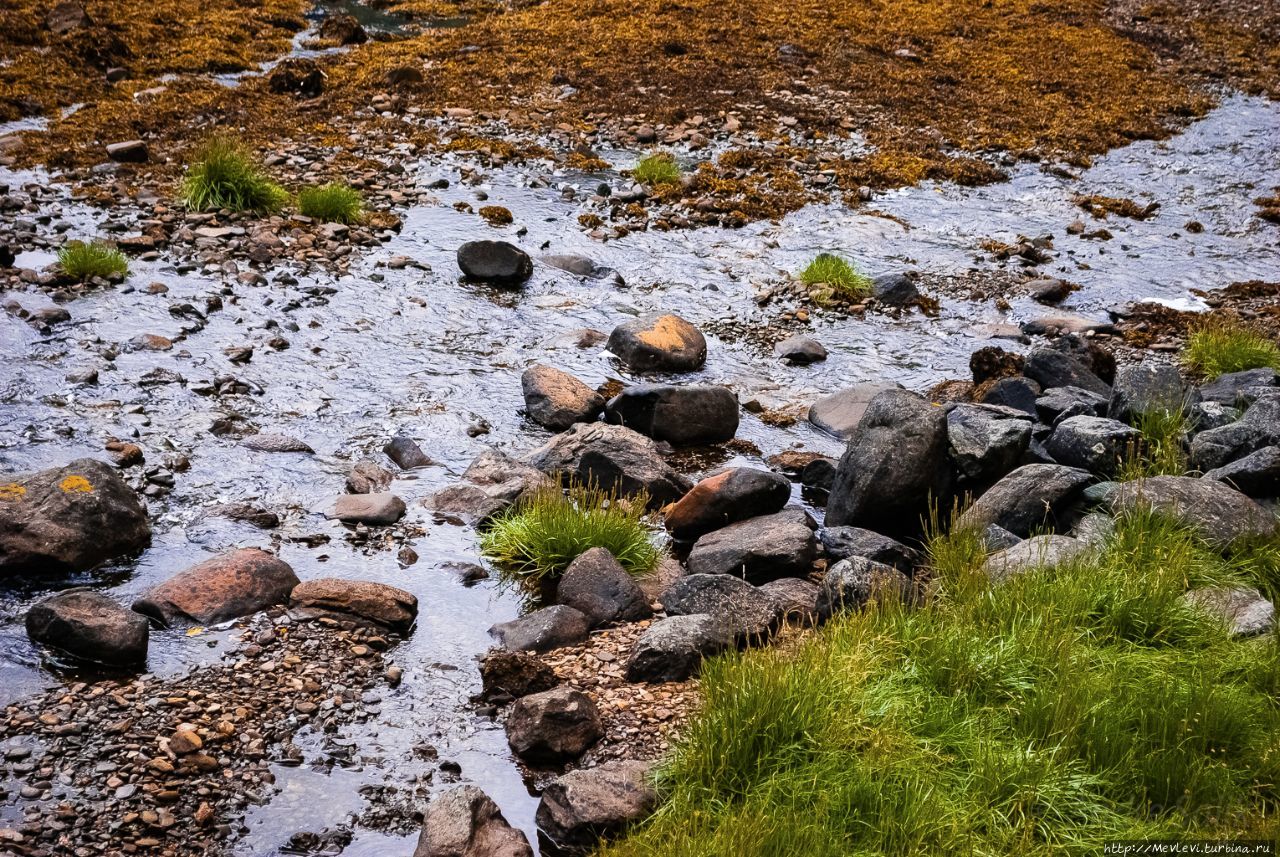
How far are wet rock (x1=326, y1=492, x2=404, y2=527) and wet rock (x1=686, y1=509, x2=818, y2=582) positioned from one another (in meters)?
2.63

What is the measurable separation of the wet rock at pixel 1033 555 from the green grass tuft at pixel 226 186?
11797 millimetres

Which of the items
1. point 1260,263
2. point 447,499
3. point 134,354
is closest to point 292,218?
point 134,354

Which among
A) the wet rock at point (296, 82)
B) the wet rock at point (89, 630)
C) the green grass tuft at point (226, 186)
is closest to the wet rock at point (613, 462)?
the wet rock at point (89, 630)

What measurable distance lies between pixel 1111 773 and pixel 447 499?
19.3 ft

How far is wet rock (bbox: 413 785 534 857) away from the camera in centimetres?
547

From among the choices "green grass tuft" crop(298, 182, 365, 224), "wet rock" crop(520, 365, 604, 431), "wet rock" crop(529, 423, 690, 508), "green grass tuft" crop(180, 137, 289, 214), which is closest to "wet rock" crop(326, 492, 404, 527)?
"wet rock" crop(529, 423, 690, 508)

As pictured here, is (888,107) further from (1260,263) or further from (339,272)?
(339,272)

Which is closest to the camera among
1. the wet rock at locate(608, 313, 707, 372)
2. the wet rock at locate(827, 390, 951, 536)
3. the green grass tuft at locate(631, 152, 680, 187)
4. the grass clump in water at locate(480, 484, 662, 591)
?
the grass clump in water at locate(480, 484, 662, 591)

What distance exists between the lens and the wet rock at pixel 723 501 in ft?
30.2

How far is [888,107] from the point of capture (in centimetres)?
2211

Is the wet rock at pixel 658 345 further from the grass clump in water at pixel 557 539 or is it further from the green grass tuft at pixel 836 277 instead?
the grass clump in water at pixel 557 539

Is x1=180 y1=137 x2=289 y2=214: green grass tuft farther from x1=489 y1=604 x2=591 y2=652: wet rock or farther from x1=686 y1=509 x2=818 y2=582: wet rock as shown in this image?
x1=489 y1=604 x2=591 y2=652: wet rock

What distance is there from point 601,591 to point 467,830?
2750 millimetres

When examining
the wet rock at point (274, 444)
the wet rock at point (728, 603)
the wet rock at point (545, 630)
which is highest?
the wet rock at point (728, 603)
